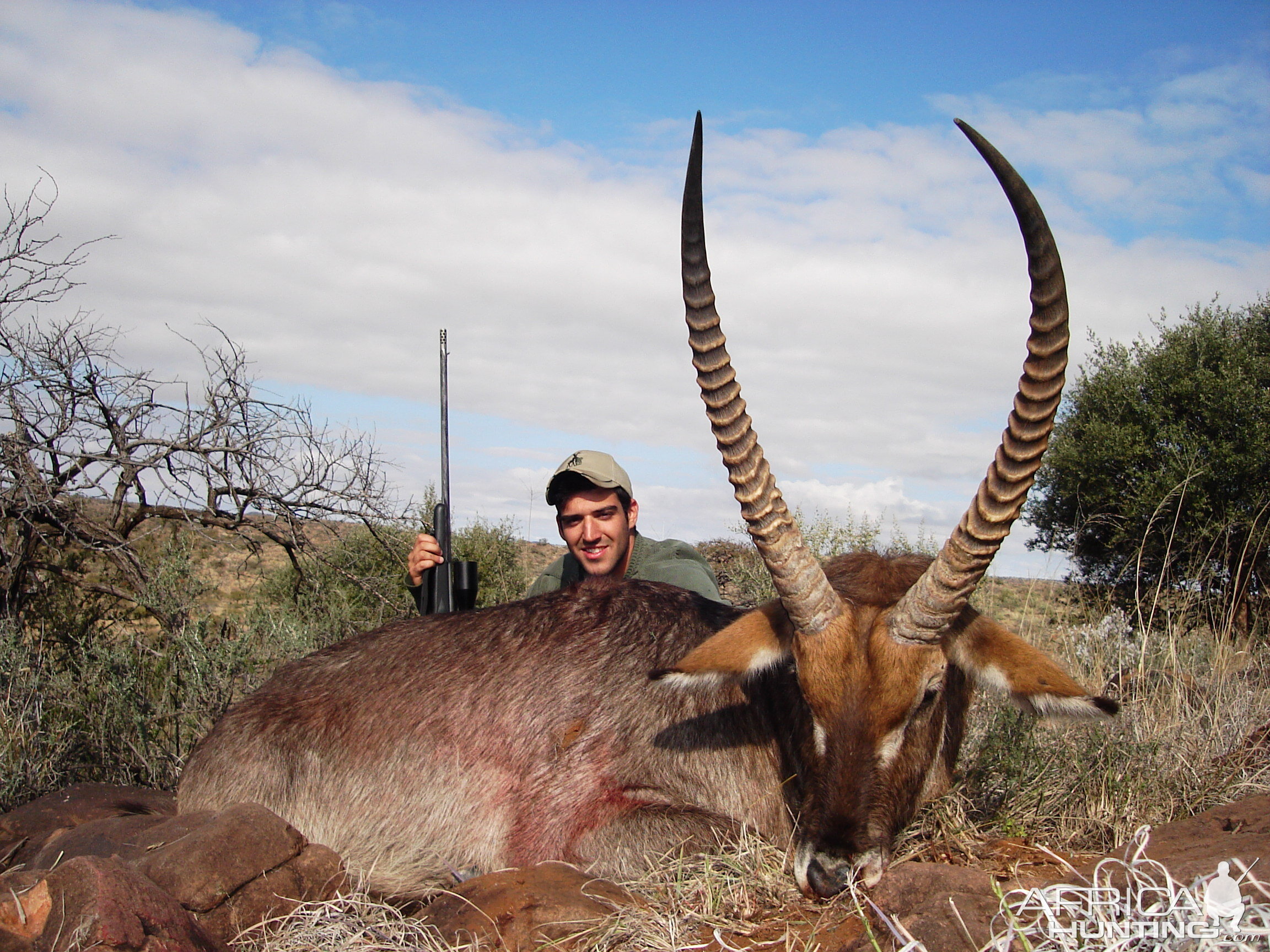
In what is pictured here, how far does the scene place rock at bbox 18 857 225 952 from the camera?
8.94ft

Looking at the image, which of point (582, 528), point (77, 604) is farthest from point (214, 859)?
point (77, 604)

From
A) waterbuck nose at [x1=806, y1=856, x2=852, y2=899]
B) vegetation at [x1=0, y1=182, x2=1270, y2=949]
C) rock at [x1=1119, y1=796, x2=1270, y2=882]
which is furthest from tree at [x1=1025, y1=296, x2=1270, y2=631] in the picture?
waterbuck nose at [x1=806, y1=856, x2=852, y2=899]

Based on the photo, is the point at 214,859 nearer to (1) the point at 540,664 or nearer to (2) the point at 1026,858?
(1) the point at 540,664

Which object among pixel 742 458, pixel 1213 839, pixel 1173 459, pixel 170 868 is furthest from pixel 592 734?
pixel 1173 459

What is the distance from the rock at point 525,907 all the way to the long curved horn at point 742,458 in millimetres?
1251

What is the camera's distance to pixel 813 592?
3717 mm

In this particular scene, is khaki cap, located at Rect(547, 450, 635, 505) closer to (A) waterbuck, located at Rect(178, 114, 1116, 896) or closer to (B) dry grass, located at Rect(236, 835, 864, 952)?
(A) waterbuck, located at Rect(178, 114, 1116, 896)

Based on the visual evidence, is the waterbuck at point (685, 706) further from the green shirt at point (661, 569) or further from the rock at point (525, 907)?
the green shirt at point (661, 569)

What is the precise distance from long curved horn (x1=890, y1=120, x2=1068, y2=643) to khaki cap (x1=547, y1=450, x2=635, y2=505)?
3159mm

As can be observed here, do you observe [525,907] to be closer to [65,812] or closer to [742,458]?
[742,458]

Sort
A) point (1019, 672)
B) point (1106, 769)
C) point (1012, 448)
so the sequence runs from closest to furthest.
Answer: point (1012, 448), point (1019, 672), point (1106, 769)

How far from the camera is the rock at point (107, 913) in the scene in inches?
107

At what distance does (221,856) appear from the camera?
143 inches

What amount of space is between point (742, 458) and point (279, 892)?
2411mm
